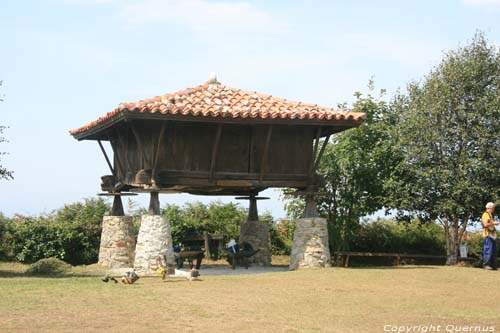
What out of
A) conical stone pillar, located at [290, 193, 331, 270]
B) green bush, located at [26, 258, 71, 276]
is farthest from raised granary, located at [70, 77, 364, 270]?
green bush, located at [26, 258, 71, 276]

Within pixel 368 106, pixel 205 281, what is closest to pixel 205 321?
pixel 205 281

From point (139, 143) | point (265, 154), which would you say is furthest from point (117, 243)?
point (265, 154)

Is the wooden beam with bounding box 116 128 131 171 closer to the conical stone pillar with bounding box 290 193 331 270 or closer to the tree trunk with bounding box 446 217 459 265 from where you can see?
the conical stone pillar with bounding box 290 193 331 270

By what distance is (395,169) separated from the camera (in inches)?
957

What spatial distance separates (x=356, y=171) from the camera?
2497cm

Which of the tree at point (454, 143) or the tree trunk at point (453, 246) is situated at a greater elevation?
the tree at point (454, 143)

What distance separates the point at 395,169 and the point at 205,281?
9.13 meters

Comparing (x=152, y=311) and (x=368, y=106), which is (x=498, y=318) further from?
(x=368, y=106)

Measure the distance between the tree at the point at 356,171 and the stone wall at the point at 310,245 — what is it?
3.76 meters

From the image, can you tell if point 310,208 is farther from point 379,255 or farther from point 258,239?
point 379,255

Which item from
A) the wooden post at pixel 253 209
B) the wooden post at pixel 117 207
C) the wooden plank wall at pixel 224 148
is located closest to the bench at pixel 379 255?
the wooden post at pixel 253 209

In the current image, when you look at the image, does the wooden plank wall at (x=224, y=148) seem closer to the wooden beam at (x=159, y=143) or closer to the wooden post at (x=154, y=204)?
the wooden beam at (x=159, y=143)

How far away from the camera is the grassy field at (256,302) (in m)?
11.2

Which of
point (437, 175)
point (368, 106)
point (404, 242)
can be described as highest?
point (368, 106)
